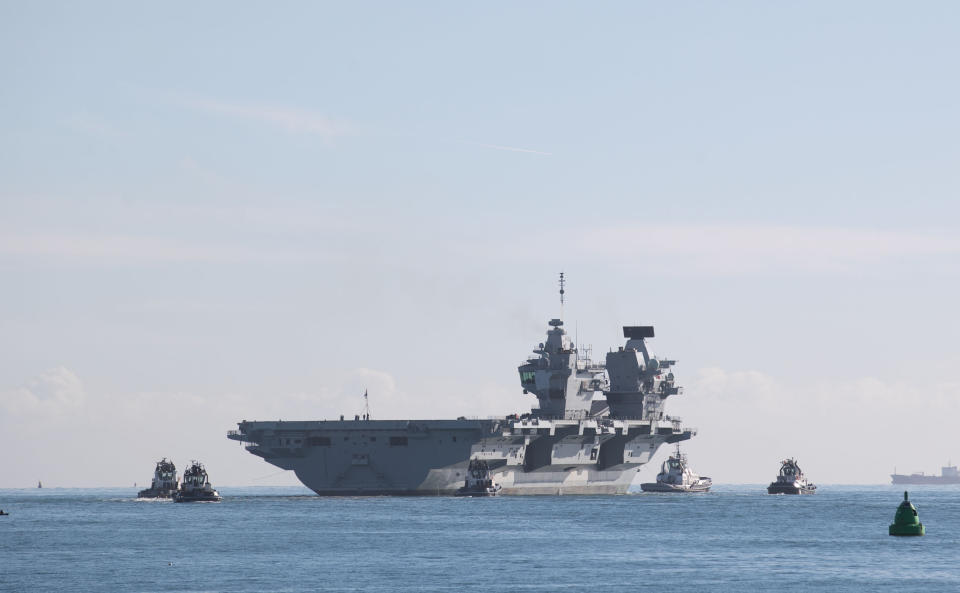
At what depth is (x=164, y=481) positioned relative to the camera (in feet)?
353

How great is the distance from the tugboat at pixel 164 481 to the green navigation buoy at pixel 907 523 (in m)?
51.4

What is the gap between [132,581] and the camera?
48656 millimetres

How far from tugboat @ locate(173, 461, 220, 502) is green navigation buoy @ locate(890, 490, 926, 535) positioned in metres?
44.7

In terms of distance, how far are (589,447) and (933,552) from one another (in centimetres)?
4155

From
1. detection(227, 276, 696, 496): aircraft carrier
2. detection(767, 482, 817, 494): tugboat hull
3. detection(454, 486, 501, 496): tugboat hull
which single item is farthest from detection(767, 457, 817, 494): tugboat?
detection(454, 486, 501, 496): tugboat hull

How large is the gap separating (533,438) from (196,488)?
21747 millimetres

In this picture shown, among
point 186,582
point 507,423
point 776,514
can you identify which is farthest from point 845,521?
point 186,582

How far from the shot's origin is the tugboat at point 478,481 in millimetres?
91312

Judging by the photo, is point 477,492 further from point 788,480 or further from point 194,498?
point 788,480

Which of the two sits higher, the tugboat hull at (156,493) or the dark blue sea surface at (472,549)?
the tugboat hull at (156,493)

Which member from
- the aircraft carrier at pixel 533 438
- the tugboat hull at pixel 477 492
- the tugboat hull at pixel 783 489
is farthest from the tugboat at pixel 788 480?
the tugboat hull at pixel 477 492

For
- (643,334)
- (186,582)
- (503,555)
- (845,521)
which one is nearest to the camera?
(186,582)

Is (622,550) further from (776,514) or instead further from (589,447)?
(589,447)

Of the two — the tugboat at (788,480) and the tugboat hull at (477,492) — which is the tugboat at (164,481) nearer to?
the tugboat hull at (477,492)
